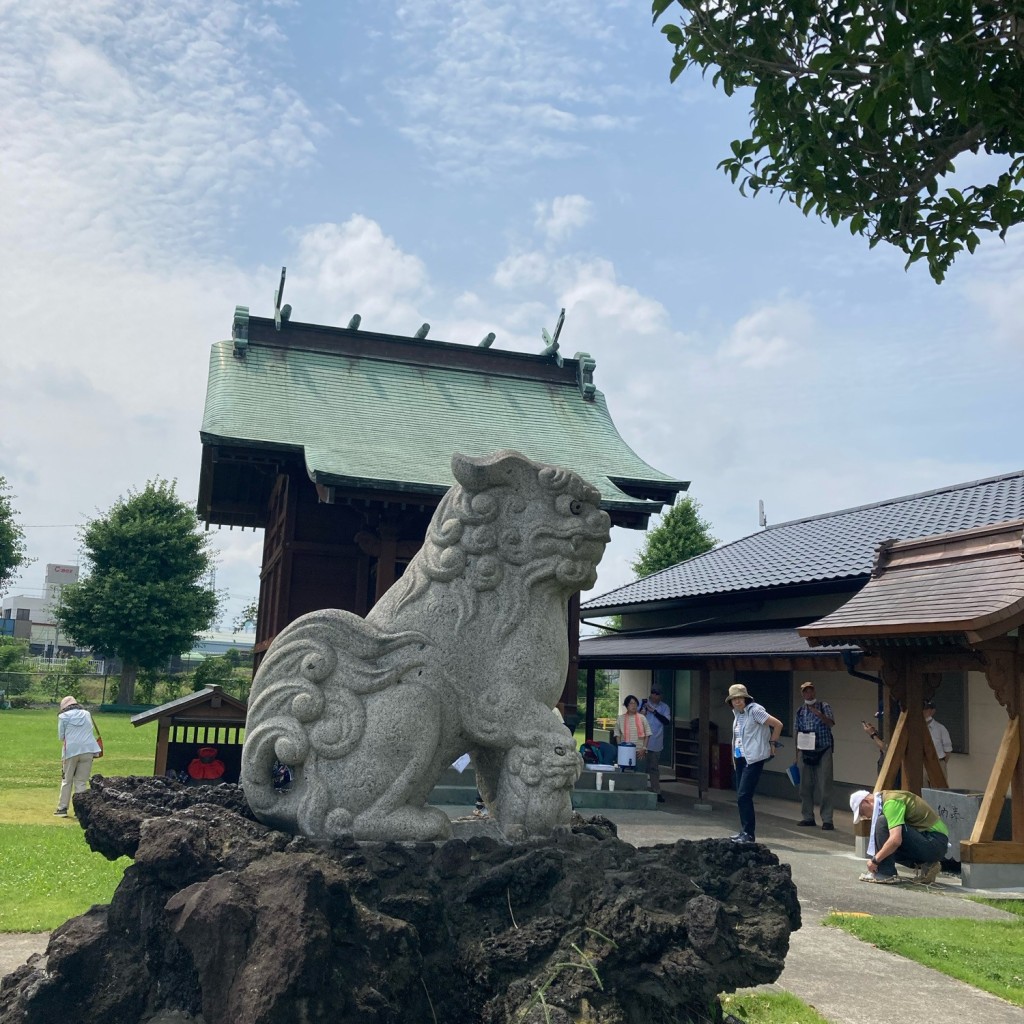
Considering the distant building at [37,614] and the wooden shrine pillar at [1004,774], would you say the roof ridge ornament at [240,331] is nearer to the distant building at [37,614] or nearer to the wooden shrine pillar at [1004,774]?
the wooden shrine pillar at [1004,774]

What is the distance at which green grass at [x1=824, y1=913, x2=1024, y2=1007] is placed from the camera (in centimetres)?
532

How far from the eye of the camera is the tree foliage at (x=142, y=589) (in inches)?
1144

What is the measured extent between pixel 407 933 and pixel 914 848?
6.37 metres

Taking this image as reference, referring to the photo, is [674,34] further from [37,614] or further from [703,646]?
[37,614]

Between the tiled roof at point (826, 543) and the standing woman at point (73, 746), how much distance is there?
9.44m

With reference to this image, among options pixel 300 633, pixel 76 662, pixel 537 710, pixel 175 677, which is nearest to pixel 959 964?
pixel 537 710

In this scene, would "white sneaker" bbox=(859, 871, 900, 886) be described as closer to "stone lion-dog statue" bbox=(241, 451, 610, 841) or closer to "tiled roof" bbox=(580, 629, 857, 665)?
"tiled roof" bbox=(580, 629, 857, 665)

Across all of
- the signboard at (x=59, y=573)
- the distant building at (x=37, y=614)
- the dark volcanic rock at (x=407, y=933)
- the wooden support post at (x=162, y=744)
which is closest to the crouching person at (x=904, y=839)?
the dark volcanic rock at (x=407, y=933)

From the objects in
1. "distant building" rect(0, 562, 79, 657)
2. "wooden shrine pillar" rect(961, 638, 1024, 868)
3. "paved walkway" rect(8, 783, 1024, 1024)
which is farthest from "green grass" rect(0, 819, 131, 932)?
"distant building" rect(0, 562, 79, 657)

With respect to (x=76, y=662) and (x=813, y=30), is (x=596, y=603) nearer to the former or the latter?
(x=813, y=30)

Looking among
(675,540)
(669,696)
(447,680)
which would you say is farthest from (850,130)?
(675,540)

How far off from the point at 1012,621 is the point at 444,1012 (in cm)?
635

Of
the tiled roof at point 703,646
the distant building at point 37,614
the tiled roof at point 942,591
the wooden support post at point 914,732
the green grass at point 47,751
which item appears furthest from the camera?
the distant building at point 37,614

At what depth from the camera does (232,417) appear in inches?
485
